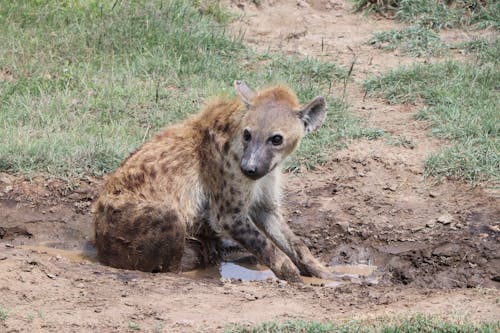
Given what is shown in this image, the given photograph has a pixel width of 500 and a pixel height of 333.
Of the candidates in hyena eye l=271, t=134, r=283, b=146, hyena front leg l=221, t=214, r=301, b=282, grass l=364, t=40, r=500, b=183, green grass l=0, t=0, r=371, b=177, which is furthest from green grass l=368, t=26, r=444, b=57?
hyena front leg l=221, t=214, r=301, b=282

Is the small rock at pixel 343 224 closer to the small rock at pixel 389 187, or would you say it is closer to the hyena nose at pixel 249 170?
the small rock at pixel 389 187

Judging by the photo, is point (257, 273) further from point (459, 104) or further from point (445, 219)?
point (459, 104)

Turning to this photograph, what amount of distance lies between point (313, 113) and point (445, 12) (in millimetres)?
3890

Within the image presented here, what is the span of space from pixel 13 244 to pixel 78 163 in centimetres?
87

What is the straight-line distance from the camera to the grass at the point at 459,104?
6934mm

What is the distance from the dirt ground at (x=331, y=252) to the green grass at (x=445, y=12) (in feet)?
2.29

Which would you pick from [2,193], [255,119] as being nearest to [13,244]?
[2,193]

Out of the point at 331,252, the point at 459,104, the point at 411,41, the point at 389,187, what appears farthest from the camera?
the point at 411,41

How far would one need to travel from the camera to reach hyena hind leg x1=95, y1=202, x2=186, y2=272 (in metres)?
5.80

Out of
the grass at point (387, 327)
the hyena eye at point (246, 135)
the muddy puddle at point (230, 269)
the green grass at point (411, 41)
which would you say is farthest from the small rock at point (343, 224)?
the green grass at point (411, 41)

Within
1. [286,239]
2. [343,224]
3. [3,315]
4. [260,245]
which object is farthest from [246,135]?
[3,315]

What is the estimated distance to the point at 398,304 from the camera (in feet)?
16.2

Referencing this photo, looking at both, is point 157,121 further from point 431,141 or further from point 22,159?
point 431,141

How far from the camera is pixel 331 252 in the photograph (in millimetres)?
6527
